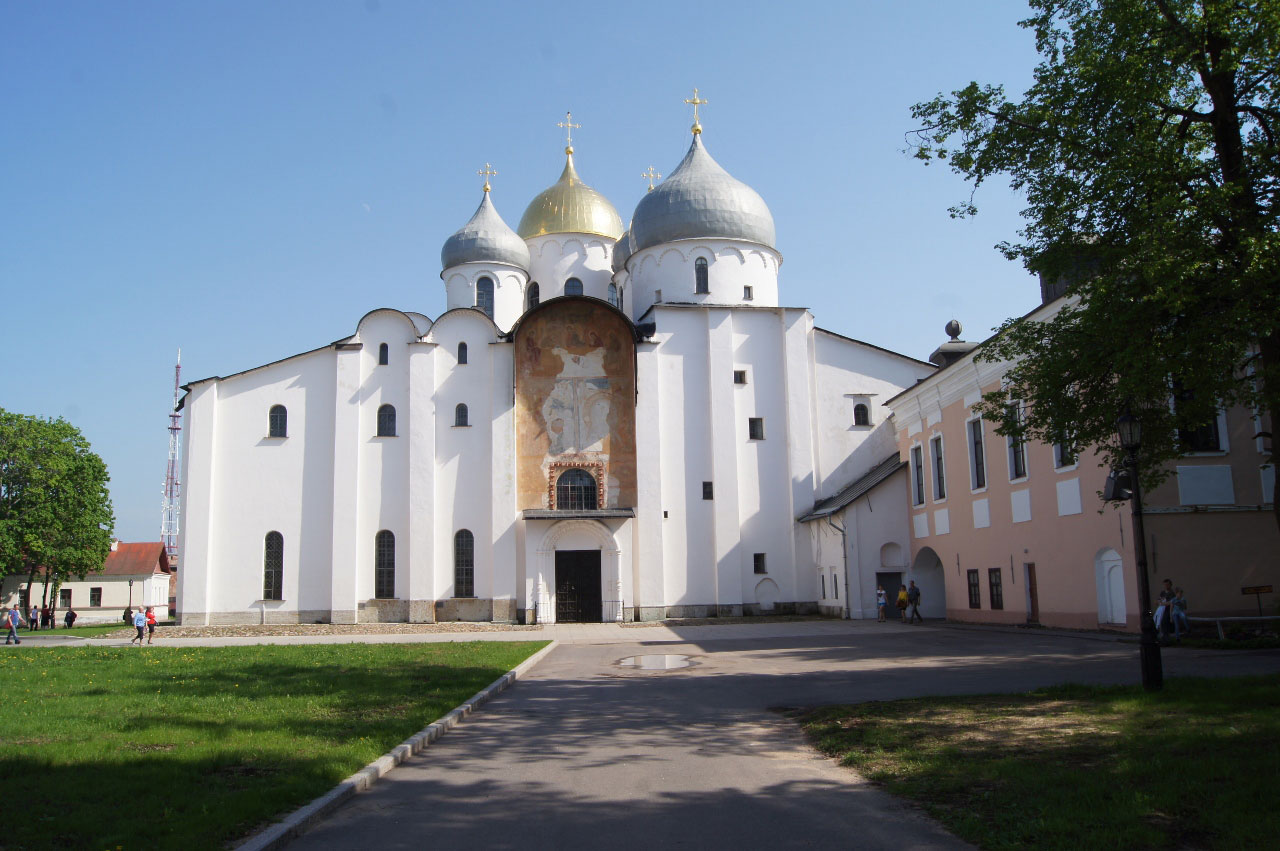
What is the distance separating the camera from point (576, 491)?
120 ft

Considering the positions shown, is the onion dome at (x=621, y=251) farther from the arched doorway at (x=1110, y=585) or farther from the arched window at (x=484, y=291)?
the arched doorway at (x=1110, y=585)

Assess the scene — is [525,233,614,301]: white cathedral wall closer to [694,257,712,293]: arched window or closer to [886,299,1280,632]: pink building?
[694,257,712,293]: arched window

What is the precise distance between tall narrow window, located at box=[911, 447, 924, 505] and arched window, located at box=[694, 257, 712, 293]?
1141 centimetres

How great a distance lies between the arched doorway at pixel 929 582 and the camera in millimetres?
32688

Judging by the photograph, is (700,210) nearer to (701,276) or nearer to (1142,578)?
(701,276)

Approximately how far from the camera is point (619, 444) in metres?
36.8

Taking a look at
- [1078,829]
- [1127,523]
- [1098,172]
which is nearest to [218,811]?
[1078,829]

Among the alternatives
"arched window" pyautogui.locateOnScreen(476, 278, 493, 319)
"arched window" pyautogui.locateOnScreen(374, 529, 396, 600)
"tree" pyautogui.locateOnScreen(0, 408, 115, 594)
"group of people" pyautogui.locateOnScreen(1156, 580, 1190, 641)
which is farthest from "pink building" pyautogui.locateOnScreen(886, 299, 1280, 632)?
"tree" pyautogui.locateOnScreen(0, 408, 115, 594)

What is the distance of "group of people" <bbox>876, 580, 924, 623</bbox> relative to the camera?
29992 millimetres

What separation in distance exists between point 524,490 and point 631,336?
23.1 ft

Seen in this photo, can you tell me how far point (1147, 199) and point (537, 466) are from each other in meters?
26.7

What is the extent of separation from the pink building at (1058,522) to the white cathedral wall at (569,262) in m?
18.3

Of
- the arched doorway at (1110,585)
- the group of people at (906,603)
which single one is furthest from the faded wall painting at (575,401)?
the arched doorway at (1110,585)

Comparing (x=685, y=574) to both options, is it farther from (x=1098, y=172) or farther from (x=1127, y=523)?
(x=1098, y=172)
